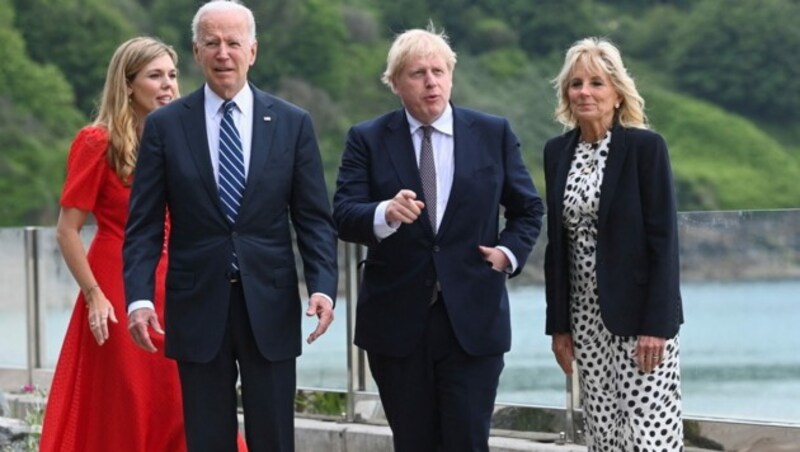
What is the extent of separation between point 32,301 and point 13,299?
0.27 m

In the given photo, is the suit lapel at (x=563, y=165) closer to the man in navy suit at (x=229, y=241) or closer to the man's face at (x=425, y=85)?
the man's face at (x=425, y=85)

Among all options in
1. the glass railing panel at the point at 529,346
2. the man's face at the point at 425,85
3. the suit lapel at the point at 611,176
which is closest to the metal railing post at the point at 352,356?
the glass railing panel at the point at 529,346

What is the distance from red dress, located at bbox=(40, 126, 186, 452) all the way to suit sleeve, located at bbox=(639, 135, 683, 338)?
6.24 feet

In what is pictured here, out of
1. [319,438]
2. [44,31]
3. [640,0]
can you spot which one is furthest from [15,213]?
[319,438]

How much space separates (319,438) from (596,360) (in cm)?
337

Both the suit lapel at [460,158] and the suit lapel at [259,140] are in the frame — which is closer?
the suit lapel at [259,140]

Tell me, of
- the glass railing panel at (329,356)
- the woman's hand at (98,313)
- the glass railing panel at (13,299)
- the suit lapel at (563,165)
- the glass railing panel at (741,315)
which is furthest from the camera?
the glass railing panel at (13,299)

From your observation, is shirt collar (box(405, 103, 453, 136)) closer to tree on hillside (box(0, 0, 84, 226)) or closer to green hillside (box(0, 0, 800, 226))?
tree on hillside (box(0, 0, 84, 226))

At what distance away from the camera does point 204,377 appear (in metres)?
5.75

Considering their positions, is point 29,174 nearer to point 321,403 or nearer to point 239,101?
point 321,403

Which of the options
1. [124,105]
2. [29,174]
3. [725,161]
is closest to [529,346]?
[124,105]

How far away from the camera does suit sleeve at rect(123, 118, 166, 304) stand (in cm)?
581

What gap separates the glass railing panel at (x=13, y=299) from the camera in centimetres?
1143

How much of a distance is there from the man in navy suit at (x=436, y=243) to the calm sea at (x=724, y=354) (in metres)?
1.89
